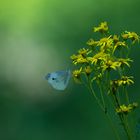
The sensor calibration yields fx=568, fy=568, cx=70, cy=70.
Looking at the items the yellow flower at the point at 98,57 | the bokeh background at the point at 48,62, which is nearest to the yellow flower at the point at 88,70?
the yellow flower at the point at 98,57

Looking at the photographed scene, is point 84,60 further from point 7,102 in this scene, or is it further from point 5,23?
point 5,23

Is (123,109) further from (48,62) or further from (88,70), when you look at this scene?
(48,62)

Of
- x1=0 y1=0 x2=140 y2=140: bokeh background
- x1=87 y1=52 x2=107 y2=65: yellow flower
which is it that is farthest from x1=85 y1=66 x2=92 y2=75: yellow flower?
x1=0 y1=0 x2=140 y2=140: bokeh background

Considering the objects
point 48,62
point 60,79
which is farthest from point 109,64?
point 48,62

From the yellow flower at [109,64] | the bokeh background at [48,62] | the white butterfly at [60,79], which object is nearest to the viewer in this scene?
the yellow flower at [109,64]

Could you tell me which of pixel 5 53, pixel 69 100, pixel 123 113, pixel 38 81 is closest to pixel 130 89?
pixel 69 100

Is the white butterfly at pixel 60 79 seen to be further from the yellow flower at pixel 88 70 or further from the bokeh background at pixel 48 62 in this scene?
the bokeh background at pixel 48 62

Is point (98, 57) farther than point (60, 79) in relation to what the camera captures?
No

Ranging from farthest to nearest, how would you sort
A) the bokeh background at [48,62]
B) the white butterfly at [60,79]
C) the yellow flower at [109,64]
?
the bokeh background at [48,62] < the white butterfly at [60,79] < the yellow flower at [109,64]
